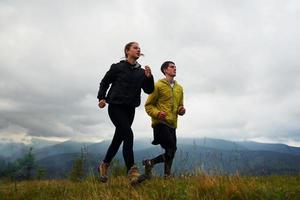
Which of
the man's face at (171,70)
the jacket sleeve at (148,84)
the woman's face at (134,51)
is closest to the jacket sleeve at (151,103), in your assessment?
the man's face at (171,70)

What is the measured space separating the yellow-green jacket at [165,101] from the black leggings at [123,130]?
53.6 inches

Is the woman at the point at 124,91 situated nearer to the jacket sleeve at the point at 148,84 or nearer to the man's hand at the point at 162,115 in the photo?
the jacket sleeve at the point at 148,84

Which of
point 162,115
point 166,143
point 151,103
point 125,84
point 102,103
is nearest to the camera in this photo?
point 102,103

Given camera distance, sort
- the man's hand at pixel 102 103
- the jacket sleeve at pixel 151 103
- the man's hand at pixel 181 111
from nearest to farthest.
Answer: the man's hand at pixel 102 103 → the jacket sleeve at pixel 151 103 → the man's hand at pixel 181 111

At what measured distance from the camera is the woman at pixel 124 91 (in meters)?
7.78

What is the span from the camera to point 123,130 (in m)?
7.63

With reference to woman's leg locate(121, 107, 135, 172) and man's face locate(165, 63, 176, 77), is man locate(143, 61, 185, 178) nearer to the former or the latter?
man's face locate(165, 63, 176, 77)

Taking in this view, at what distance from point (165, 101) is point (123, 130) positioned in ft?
7.15

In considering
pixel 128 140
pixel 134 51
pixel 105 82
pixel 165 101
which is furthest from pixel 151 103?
pixel 128 140

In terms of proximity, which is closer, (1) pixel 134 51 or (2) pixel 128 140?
(2) pixel 128 140

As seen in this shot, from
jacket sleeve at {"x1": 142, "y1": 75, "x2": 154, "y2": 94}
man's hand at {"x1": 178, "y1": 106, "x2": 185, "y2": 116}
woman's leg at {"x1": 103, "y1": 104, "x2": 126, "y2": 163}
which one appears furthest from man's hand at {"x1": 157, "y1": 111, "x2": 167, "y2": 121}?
woman's leg at {"x1": 103, "y1": 104, "x2": 126, "y2": 163}

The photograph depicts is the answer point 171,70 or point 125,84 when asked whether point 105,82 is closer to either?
point 125,84

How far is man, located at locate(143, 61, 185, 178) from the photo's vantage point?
8891 mm

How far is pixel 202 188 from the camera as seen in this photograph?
5496 mm
